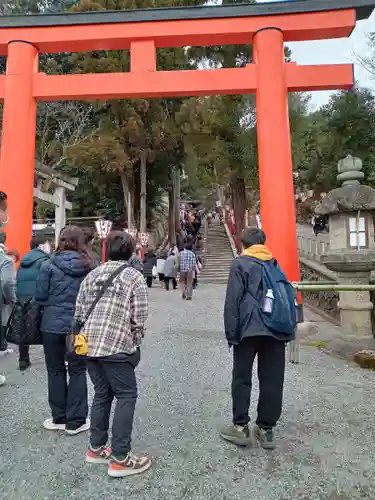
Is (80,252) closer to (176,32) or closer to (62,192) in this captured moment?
(176,32)

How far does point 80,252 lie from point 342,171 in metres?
4.46

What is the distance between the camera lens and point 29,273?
4.05 metres

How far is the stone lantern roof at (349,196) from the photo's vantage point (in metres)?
5.34

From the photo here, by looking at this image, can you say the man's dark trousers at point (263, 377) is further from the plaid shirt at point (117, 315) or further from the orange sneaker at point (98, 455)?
the orange sneaker at point (98, 455)

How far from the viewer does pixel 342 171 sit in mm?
5770

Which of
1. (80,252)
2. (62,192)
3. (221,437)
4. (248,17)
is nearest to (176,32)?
(248,17)

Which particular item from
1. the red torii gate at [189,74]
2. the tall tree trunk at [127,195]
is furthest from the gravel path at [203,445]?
the tall tree trunk at [127,195]

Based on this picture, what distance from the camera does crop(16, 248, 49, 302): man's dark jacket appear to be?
4004 millimetres

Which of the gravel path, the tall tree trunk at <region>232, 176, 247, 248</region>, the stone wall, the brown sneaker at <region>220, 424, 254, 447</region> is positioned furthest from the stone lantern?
the tall tree trunk at <region>232, 176, 247, 248</region>

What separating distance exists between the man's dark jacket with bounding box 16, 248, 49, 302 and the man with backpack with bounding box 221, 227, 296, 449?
233 cm

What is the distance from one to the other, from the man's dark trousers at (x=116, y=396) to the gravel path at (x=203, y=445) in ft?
0.69

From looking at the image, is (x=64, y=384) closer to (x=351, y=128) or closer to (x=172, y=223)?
(x=351, y=128)

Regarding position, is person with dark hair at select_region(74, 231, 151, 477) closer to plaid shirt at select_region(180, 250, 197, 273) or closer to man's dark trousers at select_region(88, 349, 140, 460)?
man's dark trousers at select_region(88, 349, 140, 460)

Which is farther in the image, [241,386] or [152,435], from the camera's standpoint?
[152,435]
